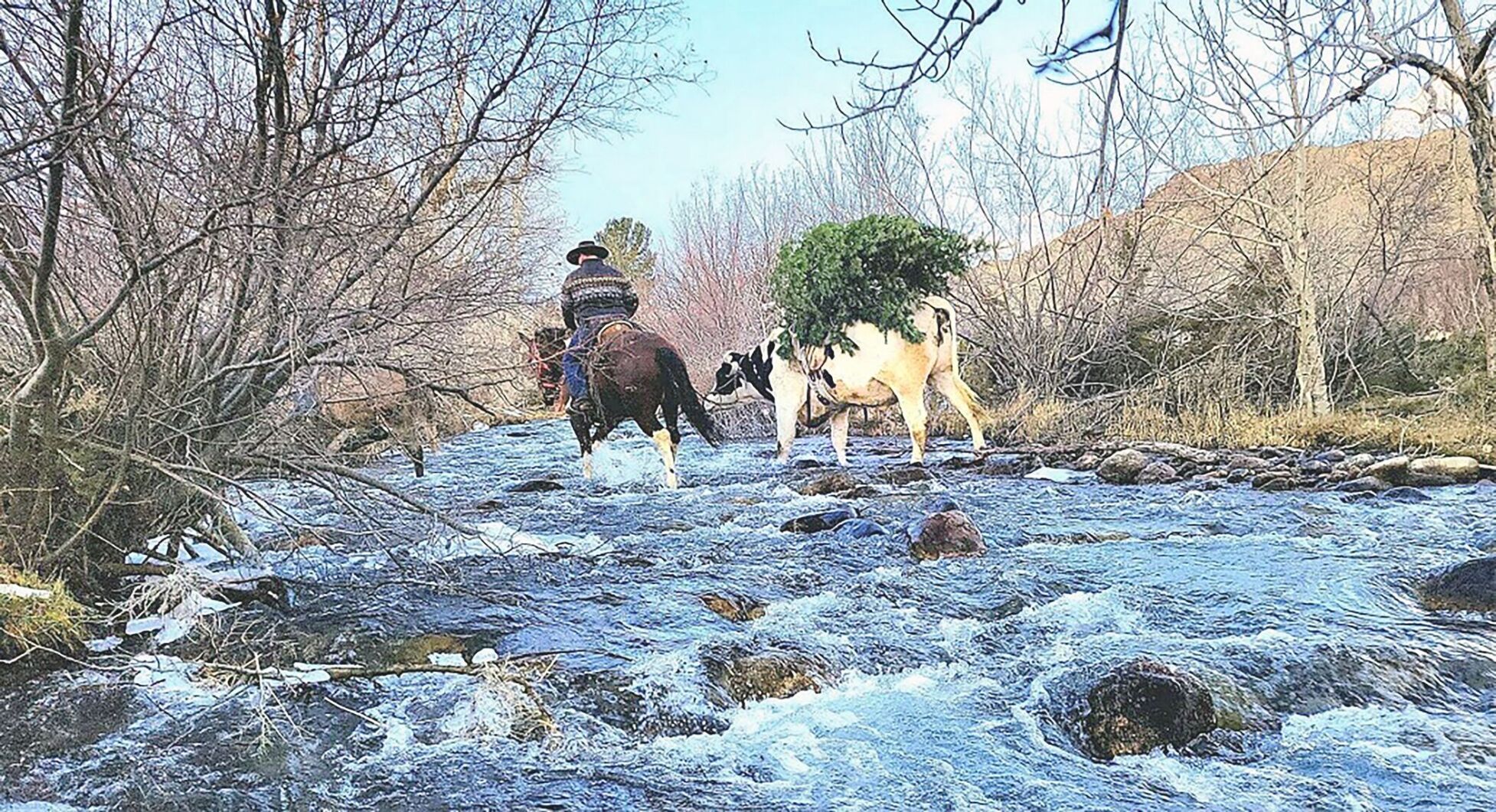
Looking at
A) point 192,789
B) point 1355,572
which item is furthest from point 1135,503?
point 192,789

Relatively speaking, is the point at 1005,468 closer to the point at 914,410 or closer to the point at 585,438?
the point at 914,410

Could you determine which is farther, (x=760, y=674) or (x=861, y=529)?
(x=861, y=529)

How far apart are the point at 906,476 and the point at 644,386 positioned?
2757 millimetres

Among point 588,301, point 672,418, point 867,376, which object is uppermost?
point 588,301

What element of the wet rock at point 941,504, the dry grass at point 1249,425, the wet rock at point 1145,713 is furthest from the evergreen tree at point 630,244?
the wet rock at point 1145,713

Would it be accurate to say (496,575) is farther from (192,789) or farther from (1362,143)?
(1362,143)

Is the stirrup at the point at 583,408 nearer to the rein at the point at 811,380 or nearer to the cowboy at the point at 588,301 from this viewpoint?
the cowboy at the point at 588,301

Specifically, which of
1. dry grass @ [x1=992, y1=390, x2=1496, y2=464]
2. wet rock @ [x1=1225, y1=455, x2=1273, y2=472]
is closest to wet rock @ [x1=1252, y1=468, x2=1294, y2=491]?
wet rock @ [x1=1225, y1=455, x2=1273, y2=472]

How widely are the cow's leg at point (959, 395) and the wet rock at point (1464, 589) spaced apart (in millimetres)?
6149

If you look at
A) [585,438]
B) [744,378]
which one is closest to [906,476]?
[744,378]

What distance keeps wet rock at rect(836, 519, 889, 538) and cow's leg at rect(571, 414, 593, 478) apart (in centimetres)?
379

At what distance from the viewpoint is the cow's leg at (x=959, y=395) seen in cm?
1089

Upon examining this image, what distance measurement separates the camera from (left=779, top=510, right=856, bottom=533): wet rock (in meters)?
7.05

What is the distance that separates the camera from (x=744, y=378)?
39.0 feet
